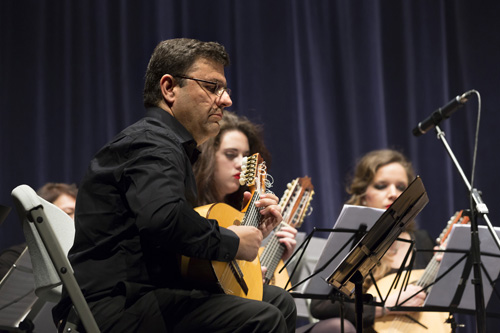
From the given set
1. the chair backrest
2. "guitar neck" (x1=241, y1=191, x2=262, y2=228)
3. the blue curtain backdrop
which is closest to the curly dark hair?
the blue curtain backdrop

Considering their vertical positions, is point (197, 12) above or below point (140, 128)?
above

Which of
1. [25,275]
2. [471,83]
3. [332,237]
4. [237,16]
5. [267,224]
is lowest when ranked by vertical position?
[25,275]

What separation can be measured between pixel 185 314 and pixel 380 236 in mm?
857

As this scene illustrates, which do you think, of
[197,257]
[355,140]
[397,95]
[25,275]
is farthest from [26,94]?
[197,257]

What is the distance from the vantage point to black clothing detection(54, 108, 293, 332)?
1.77 m

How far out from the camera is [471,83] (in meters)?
4.79

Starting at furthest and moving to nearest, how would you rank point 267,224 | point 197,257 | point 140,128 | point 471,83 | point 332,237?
1. point 471,83
2. point 332,237
3. point 267,224
4. point 140,128
5. point 197,257

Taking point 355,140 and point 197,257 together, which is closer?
point 197,257

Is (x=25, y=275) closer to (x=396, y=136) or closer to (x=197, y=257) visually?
(x=197, y=257)

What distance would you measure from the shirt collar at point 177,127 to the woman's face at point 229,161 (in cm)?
135

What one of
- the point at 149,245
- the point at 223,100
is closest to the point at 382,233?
the point at 223,100

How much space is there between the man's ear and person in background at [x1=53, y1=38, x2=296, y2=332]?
0.73 ft

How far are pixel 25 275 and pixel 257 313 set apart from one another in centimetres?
160

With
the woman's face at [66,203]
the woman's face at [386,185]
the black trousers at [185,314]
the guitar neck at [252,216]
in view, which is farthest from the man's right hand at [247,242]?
the woman's face at [66,203]
